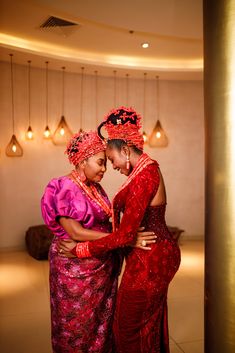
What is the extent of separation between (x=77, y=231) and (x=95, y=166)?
46 centimetres

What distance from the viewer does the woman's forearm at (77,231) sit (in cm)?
229

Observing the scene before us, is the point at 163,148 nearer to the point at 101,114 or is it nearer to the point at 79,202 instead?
the point at 101,114

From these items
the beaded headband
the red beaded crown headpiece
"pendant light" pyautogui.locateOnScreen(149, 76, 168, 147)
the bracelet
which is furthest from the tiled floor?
"pendant light" pyautogui.locateOnScreen(149, 76, 168, 147)

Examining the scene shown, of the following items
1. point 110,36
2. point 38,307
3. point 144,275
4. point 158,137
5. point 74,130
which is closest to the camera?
point 144,275

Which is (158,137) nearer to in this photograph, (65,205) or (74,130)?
(74,130)

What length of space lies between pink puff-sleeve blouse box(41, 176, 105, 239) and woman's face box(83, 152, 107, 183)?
0.46ft

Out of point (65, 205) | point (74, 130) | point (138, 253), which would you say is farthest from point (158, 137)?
point (138, 253)

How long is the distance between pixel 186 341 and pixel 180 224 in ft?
15.9

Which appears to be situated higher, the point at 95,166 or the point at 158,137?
the point at 158,137

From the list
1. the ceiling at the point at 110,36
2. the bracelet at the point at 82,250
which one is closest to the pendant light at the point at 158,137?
the ceiling at the point at 110,36

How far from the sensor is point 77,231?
2309 mm

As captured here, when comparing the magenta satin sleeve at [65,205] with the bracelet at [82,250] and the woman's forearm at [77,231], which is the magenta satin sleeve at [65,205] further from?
the bracelet at [82,250]

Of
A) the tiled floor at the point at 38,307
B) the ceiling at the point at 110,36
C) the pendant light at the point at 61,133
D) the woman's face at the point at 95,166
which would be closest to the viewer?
the woman's face at the point at 95,166

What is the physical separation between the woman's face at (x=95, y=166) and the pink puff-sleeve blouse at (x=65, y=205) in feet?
0.46
